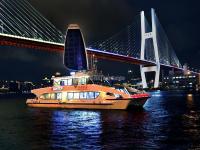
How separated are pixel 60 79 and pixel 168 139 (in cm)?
2562

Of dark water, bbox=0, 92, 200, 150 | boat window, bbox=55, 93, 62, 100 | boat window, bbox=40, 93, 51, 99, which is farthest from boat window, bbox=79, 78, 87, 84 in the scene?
dark water, bbox=0, 92, 200, 150

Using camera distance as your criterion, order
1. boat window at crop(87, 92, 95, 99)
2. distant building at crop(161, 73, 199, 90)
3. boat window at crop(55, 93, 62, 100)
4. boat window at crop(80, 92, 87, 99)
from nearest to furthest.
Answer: boat window at crop(87, 92, 95, 99) < boat window at crop(80, 92, 87, 99) < boat window at crop(55, 93, 62, 100) < distant building at crop(161, 73, 199, 90)

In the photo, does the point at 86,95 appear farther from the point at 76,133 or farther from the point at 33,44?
the point at 33,44

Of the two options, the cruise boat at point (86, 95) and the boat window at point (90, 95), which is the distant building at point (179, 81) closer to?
the cruise boat at point (86, 95)

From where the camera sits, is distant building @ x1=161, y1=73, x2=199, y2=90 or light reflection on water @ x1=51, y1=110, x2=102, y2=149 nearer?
light reflection on water @ x1=51, y1=110, x2=102, y2=149

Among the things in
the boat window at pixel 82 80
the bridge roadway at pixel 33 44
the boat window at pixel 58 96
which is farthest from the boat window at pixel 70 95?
the bridge roadway at pixel 33 44

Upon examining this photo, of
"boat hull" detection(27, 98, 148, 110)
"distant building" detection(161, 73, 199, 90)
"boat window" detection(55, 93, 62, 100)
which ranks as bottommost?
"boat hull" detection(27, 98, 148, 110)

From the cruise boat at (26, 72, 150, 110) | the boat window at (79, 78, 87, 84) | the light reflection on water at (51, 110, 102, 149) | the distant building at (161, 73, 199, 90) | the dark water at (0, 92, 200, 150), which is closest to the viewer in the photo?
the dark water at (0, 92, 200, 150)

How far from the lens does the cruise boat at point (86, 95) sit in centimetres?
3778

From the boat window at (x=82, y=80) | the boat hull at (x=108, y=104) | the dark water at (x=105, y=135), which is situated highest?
the boat window at (x=82, y=80)

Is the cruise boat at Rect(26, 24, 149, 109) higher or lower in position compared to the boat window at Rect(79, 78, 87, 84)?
lower

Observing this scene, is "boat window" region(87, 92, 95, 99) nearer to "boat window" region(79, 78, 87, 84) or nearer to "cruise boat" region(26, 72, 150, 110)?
"cruise boat" region(26, 72, 150, 110)

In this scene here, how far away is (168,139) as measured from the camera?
20.6 meters

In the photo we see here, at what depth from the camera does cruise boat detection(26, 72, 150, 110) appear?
3778 centimetres
